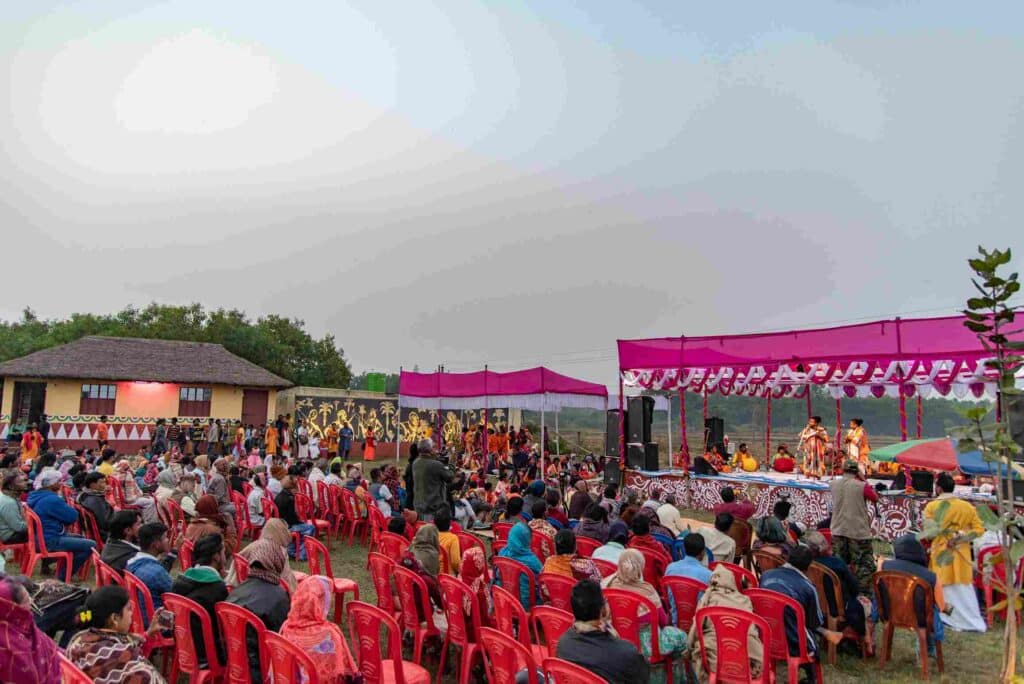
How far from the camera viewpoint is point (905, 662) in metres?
4.85

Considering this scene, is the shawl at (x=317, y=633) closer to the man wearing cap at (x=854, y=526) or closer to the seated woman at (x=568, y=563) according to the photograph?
the seated woman at (x=568, y=563)

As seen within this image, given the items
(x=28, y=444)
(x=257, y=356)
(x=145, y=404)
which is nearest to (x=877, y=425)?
(x=257, y=356)

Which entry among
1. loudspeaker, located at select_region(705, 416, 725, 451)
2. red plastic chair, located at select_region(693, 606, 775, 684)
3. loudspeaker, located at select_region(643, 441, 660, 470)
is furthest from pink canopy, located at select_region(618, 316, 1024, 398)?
red plastic chair, located at select_region(693, 606, 775, 684)

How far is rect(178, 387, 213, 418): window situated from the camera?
22266 mm

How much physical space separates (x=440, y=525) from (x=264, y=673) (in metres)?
2.15

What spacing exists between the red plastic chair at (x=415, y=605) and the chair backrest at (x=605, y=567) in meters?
1.32

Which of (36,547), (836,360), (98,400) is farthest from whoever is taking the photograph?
(98,400)

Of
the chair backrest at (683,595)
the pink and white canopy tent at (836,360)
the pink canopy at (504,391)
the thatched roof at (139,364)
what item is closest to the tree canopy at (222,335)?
the thatched roof at (139,364)

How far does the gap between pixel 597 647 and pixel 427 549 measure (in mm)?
2045

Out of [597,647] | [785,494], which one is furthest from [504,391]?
[597,647]

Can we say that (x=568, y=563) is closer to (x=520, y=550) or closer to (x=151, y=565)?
(x=520, y=550)

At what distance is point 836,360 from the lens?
1053 cm

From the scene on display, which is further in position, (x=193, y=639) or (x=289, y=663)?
(x=193, y=639)

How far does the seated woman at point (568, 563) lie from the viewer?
4465mm
